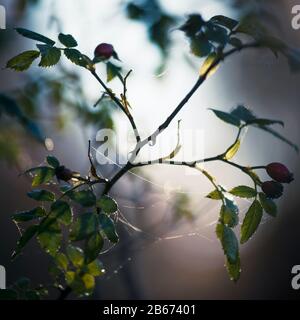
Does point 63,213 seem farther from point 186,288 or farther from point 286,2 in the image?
point 186,288

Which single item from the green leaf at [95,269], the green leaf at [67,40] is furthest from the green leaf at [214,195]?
the green leaf at [67,40]

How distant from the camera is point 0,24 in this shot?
4.39ft

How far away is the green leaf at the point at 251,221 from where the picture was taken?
98 cm

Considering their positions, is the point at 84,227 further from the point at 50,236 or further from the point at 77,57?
the point at 77,57

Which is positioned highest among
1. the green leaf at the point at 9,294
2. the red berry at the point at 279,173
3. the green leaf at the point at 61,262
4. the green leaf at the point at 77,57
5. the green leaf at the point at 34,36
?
the green leaf at the point at 34,36

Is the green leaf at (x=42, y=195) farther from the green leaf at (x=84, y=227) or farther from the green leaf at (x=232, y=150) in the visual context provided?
the green leaf at (x=232, y=150)

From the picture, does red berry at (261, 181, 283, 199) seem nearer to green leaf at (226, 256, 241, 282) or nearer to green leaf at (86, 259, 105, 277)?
green leaf at (226, 256, 241, 282)

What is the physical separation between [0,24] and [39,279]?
11.5 ft

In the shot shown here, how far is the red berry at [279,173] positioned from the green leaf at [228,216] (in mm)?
114

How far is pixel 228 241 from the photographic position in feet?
3.09

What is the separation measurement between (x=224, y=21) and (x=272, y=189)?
12.2 inches

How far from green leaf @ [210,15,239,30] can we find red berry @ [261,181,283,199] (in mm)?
285

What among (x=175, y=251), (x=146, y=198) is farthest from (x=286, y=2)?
(x=175, y=251)

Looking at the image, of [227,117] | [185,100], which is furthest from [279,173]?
[185,100]
